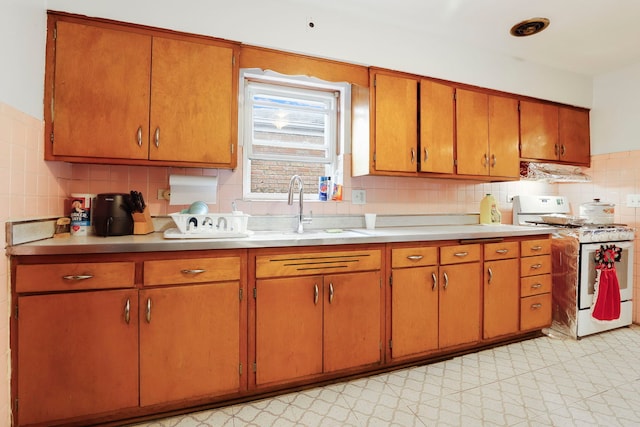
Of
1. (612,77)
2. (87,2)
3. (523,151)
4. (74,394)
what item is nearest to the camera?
(74,394)

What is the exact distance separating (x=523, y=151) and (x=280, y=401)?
2.89 meters

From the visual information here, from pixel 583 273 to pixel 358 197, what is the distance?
1.97m

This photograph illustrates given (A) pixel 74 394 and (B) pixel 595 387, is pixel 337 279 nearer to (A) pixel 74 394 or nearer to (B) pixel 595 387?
(A) pixel 74 394

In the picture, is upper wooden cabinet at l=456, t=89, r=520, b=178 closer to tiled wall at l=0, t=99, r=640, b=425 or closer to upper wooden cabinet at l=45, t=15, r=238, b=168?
tiled wall at l=0, t=99, r=640, b=425

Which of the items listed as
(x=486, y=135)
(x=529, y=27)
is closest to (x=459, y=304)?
(x=486, y=135)

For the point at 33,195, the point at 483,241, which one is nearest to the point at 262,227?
the point at 33,195

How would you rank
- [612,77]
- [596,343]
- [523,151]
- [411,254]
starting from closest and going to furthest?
[411,254] → [596,343] → [523,151] → [612,77]

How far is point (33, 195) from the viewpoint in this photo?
1.61 meters

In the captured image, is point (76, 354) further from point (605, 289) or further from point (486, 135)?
point (605, 289)

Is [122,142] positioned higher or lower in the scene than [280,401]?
higher

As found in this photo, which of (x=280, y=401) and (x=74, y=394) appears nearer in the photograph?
(x=74, y=394)

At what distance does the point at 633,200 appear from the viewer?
307cm

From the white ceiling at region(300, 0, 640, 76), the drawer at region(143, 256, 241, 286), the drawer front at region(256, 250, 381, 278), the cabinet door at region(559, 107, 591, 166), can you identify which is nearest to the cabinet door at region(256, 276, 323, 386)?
the drawer front at region(256, 250, 381, 278)

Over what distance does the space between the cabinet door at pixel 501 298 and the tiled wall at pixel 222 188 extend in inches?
29.5
